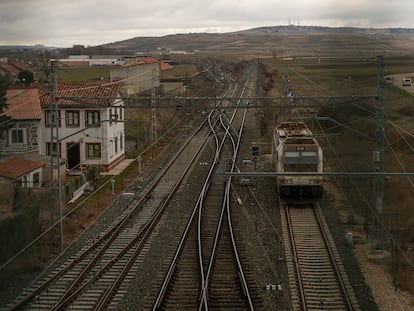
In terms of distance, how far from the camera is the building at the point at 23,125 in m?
12.7

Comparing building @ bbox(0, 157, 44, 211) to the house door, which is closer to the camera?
building @ bbox(0, 157, 44, 211)

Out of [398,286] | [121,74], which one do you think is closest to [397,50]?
[398,286]

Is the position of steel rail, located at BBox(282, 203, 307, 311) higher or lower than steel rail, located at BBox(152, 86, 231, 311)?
lower

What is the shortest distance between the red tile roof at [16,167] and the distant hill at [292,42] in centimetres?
721

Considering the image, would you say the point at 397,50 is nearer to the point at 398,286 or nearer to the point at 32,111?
the point at 398,286

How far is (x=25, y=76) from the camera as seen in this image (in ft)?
41.0

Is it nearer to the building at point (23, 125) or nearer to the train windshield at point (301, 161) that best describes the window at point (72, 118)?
the building at point (23, 125)

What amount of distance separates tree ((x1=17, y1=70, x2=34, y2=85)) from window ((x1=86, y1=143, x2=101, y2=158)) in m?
3.81

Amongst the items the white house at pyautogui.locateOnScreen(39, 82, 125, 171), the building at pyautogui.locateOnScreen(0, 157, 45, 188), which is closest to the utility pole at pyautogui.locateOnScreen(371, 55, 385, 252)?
the building at pyautogui.locateOnScreen(0, 157, 45, 188)

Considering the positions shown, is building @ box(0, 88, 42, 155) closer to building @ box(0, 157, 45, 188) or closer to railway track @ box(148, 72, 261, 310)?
building @ box(0, 157, 45, 188)

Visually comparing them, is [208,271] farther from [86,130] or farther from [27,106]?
[86,130]

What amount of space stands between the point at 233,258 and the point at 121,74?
17.1 meters

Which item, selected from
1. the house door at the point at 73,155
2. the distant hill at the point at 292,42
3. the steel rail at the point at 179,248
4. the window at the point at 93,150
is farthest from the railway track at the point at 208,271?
the house door at the point at 73,155

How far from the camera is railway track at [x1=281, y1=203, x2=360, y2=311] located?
7.29 m
